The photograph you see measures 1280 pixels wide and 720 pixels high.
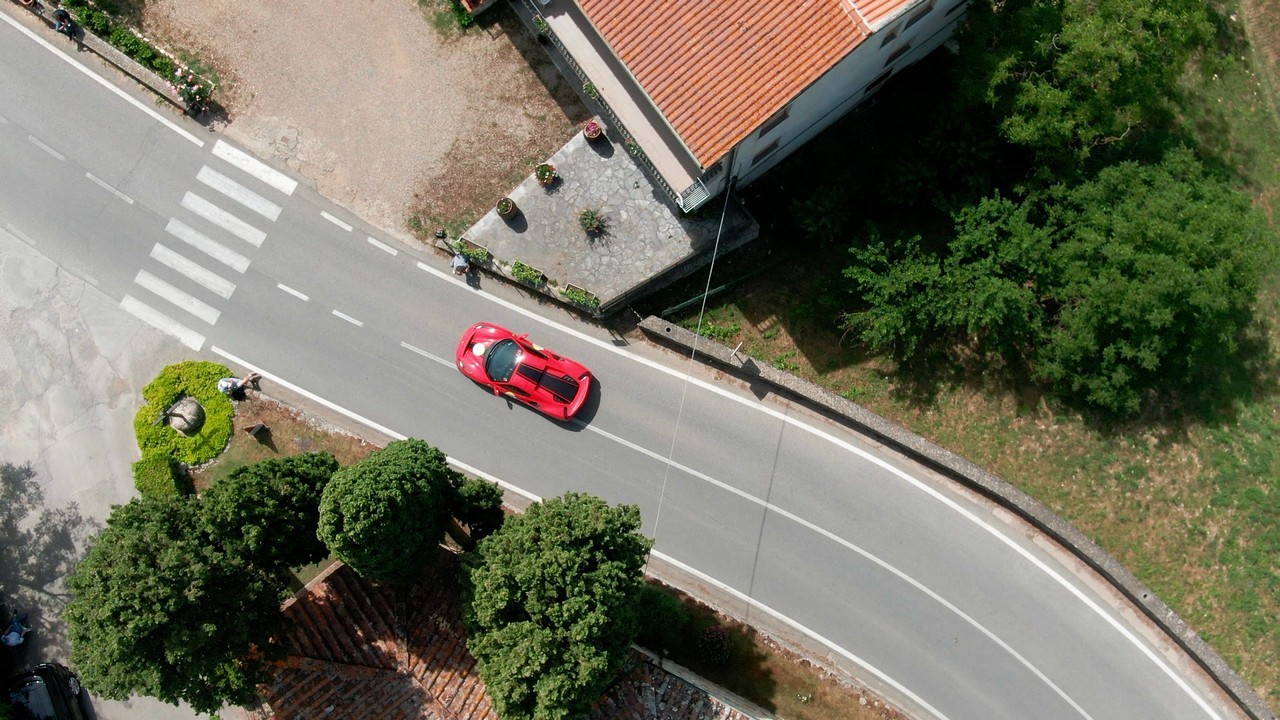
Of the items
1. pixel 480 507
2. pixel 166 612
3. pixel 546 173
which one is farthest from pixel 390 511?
pixel 546 173

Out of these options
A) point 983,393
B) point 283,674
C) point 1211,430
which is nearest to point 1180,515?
point 1211,430

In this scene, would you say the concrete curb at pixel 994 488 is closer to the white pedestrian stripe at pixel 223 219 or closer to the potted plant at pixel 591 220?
the potted plant at pixel 591 220

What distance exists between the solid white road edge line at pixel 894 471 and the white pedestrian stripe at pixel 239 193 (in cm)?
637

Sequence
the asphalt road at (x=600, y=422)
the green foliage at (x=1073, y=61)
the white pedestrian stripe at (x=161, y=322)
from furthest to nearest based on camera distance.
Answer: the white pedestrian stripe at (x=161, y=322), the asphalt road at (x=600, y=422), the green foliage at (x=1073, y=61)

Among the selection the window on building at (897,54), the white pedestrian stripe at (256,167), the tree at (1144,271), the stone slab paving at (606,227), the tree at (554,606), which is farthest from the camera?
the white pedestrian stripe at (256,167)

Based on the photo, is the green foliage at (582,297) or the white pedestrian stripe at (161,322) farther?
the white pedestrian stripe at (161,322)

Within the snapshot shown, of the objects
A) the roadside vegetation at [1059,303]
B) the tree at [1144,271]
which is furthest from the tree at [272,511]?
the tree at [1144,271]

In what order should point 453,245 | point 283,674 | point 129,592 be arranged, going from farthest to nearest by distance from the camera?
point 453,245, point 283,674, point 129,592

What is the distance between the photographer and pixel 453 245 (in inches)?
1234

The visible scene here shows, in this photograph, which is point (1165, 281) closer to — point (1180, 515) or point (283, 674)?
point (1180, 515)

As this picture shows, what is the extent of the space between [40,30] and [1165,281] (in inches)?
1703

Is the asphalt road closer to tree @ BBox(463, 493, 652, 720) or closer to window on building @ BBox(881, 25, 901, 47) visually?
tree @ BBox(463, 493, 652, 720)

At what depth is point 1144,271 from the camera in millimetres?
27156

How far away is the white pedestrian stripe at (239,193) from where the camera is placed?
1264 inches
